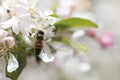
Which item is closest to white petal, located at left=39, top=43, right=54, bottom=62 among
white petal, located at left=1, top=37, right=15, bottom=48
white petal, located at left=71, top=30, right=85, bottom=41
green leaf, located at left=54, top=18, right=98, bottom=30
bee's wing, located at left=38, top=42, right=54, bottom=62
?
bee's wing, located at left=38, top=42, right=54, bottom=62

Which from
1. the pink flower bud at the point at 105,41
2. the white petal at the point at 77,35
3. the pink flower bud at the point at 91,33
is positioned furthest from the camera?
the pink flower bud at the point at 105,41

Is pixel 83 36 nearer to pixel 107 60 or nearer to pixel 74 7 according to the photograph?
pixel 74 7

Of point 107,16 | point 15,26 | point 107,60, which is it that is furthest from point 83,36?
point 107,16

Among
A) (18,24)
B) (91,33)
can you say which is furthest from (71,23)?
(91,33)

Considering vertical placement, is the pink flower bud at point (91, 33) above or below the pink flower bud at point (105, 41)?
below

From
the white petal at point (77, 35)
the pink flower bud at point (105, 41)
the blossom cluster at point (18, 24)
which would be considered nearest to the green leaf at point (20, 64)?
the blossom cluster at point (18, 24)

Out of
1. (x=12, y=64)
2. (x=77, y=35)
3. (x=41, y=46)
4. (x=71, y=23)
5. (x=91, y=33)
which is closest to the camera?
(x=12, y=64)

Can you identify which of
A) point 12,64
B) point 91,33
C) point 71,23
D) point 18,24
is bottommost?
point 12,64

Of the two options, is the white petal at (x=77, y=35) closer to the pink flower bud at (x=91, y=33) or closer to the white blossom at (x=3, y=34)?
the pink flower bud at (x=91, y=33)

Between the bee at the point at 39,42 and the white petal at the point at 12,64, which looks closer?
the white petal at the point at 12,64

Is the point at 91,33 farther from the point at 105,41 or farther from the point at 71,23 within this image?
the point at 71,23

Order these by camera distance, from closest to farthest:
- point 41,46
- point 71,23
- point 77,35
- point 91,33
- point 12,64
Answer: point 12,64 < point 41,46 < point 71,23 < point 77,35 < point 91,33

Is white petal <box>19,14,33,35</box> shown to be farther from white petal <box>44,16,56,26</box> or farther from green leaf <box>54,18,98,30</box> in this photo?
green leaf <box>54,18,98,30</box>
